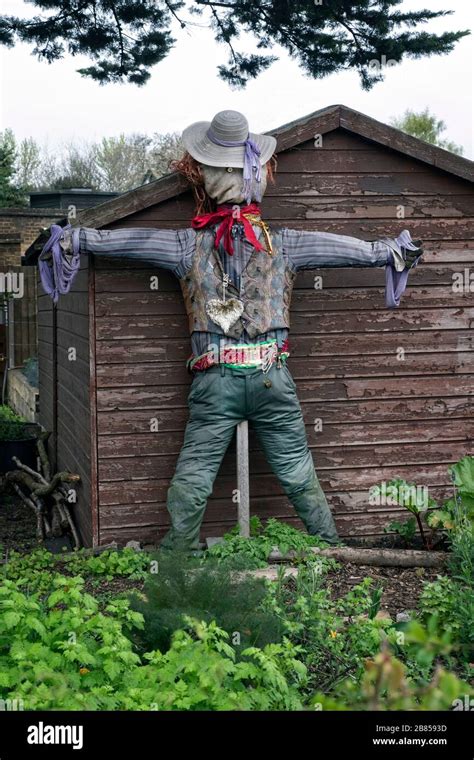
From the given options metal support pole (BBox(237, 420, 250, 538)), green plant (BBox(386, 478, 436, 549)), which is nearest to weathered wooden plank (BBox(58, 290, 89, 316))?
metal support pole (BBox(237, 420, 250, 538))

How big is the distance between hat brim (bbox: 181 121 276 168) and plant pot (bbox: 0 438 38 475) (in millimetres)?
5363

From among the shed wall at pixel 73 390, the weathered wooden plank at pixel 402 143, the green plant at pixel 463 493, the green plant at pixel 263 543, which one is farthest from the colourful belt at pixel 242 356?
the weathered wooden plank at pixel 402 143

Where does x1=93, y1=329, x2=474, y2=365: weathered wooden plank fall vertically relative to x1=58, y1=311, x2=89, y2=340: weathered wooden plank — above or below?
below

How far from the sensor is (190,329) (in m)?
6.78

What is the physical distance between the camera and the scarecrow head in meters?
6.55

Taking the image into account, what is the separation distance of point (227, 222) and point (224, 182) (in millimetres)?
269

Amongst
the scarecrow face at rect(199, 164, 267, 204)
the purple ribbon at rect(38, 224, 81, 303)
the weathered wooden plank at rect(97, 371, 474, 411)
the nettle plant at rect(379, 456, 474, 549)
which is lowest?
the nettle plant at rect(379, 456, 474, 549)

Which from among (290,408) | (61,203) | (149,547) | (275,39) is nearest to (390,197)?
(290,408)

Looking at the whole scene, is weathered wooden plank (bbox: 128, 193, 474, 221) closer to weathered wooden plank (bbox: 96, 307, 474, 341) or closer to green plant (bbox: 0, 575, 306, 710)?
weathered wooden plank (bbox: 96, 307, 474, 341)

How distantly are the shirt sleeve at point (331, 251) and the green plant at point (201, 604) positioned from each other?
8.33 ft

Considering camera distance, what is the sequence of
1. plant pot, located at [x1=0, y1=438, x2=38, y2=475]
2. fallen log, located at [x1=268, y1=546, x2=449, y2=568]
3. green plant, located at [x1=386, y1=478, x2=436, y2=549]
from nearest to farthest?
fallen log, located at [x1=268, y1=546, x2=449, y2=568]
green plant, located at [x1=386, y1=478, x2=436, y2=549]
plant pot, located at [x1=0, y1=438, x2=38, y2=475]

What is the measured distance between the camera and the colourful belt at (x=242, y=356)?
6.58 meters

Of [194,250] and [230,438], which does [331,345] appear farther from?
[194,250]

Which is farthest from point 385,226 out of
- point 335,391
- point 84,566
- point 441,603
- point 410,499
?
point 84,566
